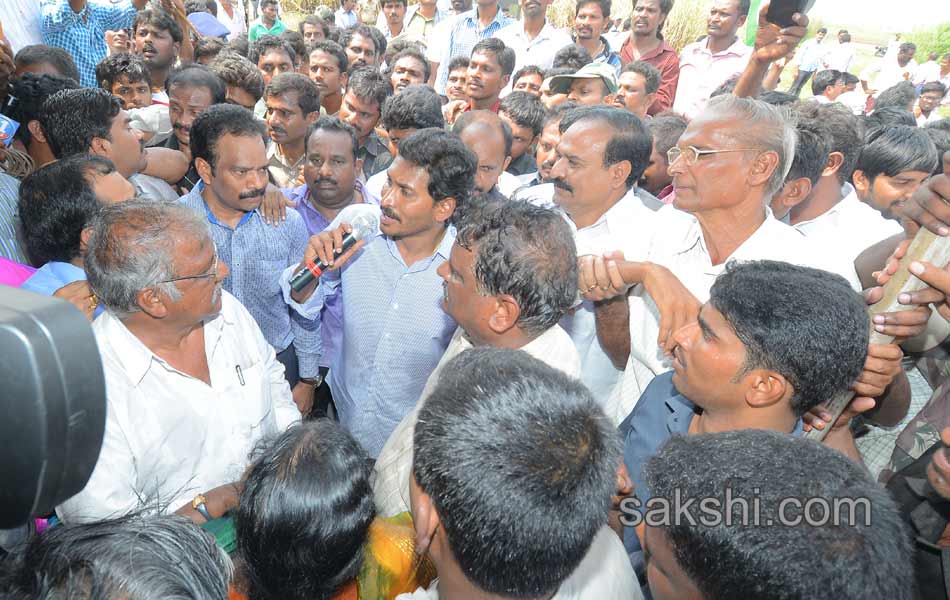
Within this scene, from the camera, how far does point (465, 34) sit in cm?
777

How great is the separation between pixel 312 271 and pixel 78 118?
1.80 m

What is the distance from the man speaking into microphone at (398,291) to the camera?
107 inches

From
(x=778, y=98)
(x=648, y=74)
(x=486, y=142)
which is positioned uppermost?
(x=778, y=98)

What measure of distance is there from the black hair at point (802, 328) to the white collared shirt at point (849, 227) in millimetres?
2023

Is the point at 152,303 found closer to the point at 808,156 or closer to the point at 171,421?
the point at 171,421

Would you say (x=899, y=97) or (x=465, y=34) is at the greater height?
(x=465, y=34)

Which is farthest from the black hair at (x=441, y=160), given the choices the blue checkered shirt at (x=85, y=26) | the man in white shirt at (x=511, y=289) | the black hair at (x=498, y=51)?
the blue checkered shirt at (x=85, y=26)

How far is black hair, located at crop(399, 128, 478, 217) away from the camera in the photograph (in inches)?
111

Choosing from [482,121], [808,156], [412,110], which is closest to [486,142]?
[482,121]

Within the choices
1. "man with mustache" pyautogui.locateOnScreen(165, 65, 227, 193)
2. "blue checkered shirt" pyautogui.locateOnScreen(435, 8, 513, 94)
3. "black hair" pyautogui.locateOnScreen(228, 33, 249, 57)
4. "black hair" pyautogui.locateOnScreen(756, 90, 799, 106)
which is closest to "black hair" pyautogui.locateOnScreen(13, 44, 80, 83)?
"man with mustache" pyautogui.locateOnScreen(165, 65, 227, 193)

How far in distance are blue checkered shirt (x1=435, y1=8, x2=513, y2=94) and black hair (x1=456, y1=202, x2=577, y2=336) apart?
20.1 feet

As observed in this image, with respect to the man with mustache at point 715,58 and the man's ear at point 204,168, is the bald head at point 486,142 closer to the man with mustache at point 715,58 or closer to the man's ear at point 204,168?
the man's ear at point 204,168

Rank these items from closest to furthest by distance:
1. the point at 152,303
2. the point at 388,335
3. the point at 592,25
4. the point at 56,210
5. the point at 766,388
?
the point at 766,388, the point at 152,303, the point at 56,210, the point at 388,335, the point at 592,25

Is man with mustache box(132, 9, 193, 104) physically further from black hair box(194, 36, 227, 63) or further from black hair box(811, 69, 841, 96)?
black hair box(811, 69, 841, 96)
